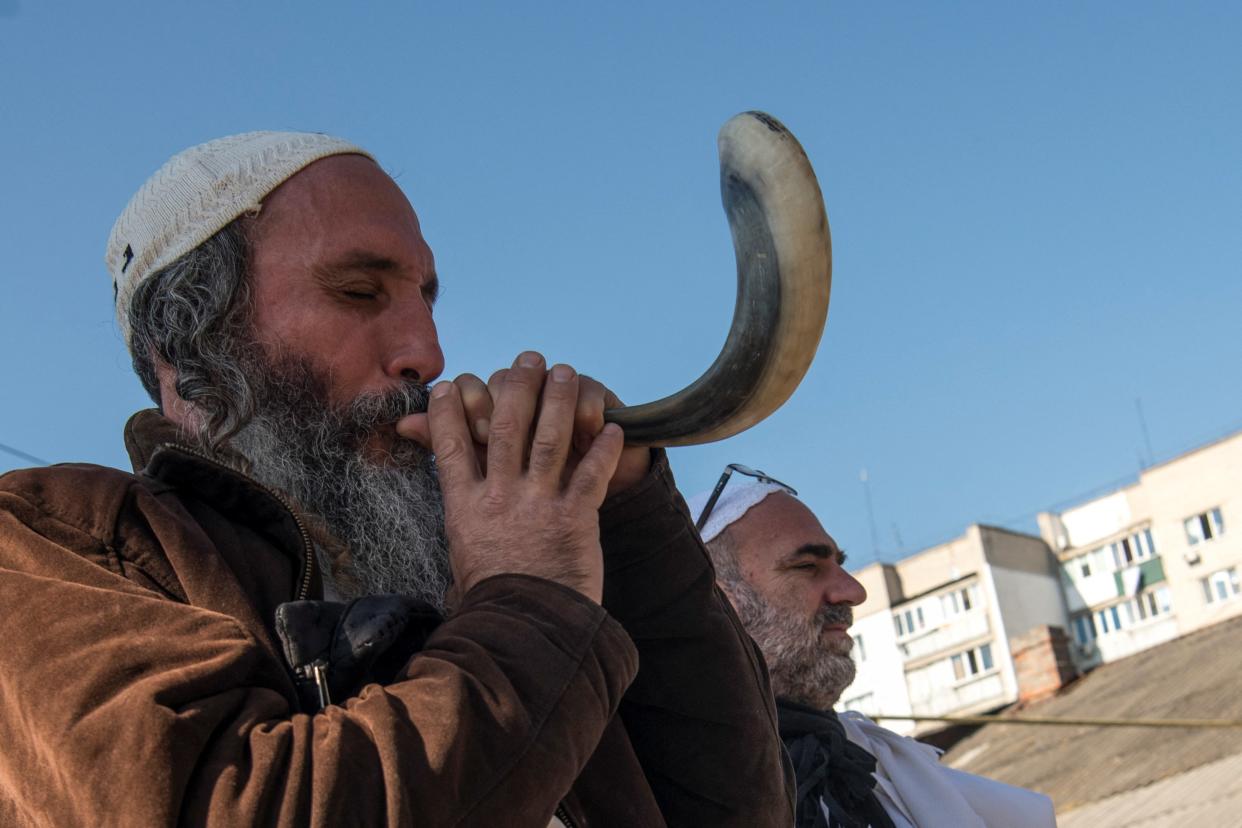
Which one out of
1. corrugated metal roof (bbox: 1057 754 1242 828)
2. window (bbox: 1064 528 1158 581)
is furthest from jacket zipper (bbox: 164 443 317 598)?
window (bbox: 1064 528 1158 581)

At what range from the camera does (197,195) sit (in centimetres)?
249

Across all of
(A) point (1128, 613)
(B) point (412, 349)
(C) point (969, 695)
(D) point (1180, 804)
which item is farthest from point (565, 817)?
(A) point (1128, 613)

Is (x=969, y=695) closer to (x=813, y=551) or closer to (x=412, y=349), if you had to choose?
(x=813, y=551)

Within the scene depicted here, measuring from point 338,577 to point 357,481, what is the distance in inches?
5.7

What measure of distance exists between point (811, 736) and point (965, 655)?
138 ft

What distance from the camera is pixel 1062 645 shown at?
102 ft

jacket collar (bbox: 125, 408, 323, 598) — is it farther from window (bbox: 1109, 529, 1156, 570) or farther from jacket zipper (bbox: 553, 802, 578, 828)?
window (bbox: 1109, 529, 1156, 570)

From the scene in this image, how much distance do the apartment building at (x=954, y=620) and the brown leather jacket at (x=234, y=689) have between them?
42325 mm

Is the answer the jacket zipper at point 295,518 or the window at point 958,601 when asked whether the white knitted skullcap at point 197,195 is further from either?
the window at point 958,601

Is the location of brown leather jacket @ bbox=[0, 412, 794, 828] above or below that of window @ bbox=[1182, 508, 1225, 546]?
below

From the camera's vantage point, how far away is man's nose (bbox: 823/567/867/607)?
5.59 metres

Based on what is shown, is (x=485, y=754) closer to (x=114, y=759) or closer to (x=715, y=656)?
(x=114, y=759)

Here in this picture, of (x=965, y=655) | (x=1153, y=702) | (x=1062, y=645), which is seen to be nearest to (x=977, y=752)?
(x=1153, y=702)

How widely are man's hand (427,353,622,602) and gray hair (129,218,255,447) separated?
18.0 inches
